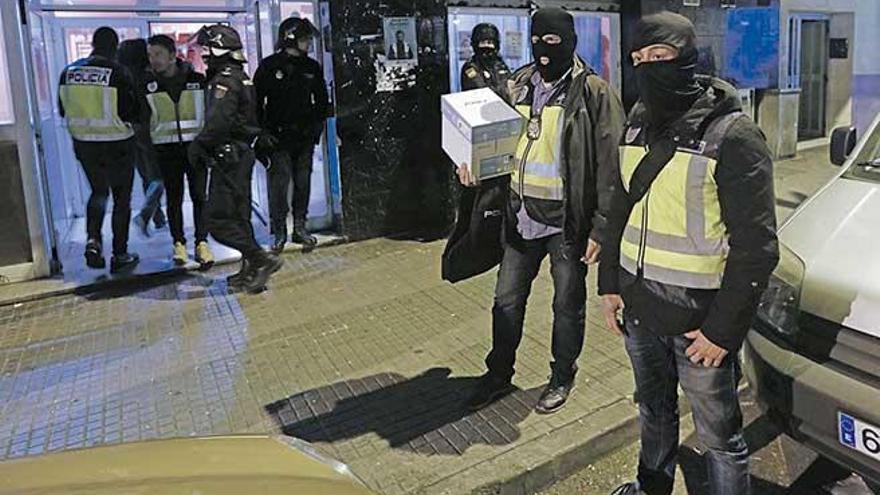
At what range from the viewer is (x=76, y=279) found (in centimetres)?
655

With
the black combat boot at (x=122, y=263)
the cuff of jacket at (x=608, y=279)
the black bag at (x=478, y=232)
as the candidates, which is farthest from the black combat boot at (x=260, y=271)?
the cuff of jacket at (x=608, y=279)

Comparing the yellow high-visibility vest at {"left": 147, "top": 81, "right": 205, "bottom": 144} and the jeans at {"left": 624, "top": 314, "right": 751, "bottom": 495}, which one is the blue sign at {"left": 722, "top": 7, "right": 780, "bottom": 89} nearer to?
the yellow high-visibility vest at {"left": 147, "top": 81, "right": 205, "bottom": 144}

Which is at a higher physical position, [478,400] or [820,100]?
[820,100]

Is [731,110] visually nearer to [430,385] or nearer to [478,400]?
[478,400]

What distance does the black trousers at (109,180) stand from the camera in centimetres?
673

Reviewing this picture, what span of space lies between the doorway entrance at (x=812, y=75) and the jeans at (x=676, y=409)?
10939mm

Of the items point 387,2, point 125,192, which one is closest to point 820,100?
point 387,2

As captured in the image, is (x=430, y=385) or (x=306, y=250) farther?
(x=306, y=250)

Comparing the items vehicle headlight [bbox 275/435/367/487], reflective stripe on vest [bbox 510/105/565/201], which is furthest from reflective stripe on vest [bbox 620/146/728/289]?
vehicle headlight [bbox 275/435/367/487]

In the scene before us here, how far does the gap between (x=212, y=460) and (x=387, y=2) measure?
5.80 metres

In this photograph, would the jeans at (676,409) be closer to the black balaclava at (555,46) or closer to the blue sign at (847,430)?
the blue sign at (847,430)

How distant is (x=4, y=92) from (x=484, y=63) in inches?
155

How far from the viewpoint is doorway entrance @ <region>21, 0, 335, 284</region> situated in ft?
24.1

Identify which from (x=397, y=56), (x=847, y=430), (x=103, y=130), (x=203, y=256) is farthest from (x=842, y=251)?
(x=103, y=130)
